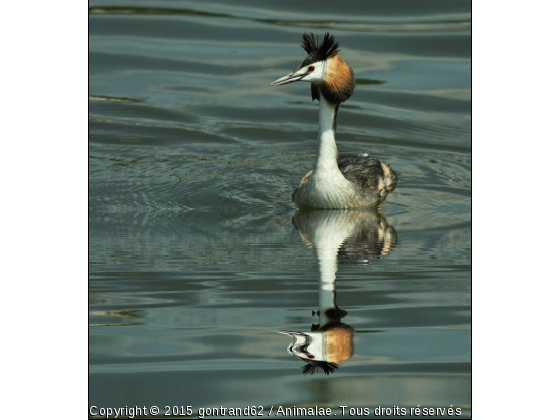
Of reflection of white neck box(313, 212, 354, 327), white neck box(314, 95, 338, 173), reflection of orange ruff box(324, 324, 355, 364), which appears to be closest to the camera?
reflection of orange ruff box(324, 324, 355, 364)

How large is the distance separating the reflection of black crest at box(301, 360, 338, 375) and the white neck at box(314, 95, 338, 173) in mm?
3848

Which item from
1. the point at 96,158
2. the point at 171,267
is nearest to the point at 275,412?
the point at 171,267

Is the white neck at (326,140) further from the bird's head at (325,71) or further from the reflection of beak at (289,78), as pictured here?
the reflection of beak at (289,78)

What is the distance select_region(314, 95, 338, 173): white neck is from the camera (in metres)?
9.22

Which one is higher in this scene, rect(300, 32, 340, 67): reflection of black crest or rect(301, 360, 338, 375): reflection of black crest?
rect(300, 32, 340, 67): reflection of black crest

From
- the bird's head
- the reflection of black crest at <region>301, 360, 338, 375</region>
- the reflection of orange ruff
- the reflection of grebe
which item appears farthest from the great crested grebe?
the reflection of black crest at <region>301, 360, 338, 375</region>

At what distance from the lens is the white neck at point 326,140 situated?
30.2 ft

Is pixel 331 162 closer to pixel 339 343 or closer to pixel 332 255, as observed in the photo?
pixel 332 255

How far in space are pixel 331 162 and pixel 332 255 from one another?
1.87 m

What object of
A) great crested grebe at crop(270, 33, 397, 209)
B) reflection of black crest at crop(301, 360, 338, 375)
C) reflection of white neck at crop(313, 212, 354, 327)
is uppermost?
great crested grebe at crop(270, 33, 397, 209)

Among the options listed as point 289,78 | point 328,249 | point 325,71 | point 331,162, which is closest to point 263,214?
point 331,162

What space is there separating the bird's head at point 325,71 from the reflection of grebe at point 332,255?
1.28 m

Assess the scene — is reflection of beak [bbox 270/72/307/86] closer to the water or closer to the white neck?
the white neck

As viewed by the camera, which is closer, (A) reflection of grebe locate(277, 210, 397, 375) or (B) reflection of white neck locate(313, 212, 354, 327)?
(A) reflection of grebe locate(277, 210, 397, 375)
